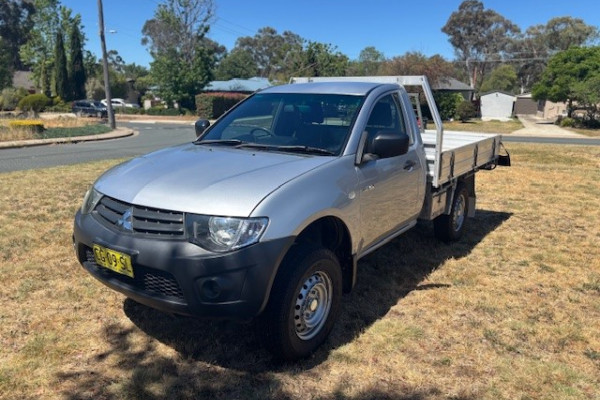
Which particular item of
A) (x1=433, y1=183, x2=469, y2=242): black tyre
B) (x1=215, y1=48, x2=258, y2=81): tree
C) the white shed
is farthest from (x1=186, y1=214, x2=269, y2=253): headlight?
(x1=215, y1=48, x2=258, y2=81): tree

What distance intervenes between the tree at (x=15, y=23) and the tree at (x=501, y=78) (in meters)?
75.4

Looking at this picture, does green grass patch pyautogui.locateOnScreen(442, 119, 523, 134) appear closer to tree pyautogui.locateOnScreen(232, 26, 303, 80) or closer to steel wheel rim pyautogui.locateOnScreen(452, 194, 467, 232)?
steel wheel rim pyautogui.locateOnScreen(452, 194, 467, 232)

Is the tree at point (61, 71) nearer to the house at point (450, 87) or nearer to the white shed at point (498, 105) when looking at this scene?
the house at point (450, 87)

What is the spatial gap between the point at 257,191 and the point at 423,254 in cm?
320

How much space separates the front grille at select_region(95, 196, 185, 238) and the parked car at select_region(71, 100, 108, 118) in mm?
38412

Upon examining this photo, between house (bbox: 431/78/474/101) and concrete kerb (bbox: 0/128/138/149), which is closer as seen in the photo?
concrete kerb (bbox: 0/128/138/149)

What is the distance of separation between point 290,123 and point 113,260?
1.84 meters

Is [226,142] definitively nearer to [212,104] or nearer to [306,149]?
[306,149]

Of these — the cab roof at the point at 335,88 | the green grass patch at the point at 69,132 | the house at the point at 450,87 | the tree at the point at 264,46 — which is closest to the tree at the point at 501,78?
the house at the point at 450,87

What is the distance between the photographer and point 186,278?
2.69m

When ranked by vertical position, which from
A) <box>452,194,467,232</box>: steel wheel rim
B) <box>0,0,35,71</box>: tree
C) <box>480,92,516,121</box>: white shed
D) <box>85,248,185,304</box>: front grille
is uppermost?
<box>0,0,35,71</box>: tree

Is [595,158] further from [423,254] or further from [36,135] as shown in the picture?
[36,135]

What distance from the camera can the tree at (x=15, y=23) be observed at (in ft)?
253

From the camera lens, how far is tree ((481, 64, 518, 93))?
75.6 m
